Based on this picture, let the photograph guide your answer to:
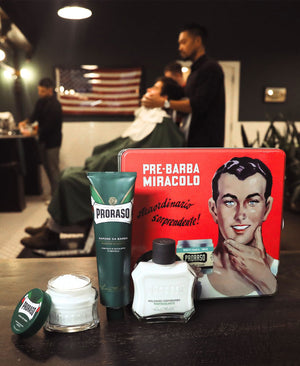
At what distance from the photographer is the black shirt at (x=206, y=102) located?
7.68ft

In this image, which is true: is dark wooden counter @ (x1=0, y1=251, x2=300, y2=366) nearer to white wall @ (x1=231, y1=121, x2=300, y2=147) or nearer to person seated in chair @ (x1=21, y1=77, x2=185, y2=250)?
person seated in chair @ (x1=21, y1=77, x2=185, y2=250)

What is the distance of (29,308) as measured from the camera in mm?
501

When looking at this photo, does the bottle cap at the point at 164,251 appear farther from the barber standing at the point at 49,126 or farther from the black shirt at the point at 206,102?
the barber standing at the point at 49,126

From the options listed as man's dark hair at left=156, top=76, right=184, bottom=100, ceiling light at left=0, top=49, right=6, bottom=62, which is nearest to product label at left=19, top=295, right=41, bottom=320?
man's dark hair at left=156, top=76, right=184, bottom=100

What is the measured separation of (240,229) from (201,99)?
183 cm

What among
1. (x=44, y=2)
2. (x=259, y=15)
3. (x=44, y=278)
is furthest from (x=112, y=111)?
(x=44, y=278)

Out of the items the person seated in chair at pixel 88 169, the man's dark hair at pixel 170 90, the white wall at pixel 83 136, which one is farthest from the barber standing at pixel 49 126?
the man's dark hair at pixel 170 90

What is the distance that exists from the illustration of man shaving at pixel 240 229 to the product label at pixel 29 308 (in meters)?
0.28

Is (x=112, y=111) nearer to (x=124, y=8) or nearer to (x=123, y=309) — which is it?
(x=124, y=8)

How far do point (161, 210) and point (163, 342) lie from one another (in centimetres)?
21

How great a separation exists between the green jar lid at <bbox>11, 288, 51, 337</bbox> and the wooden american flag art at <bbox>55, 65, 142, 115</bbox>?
528cm

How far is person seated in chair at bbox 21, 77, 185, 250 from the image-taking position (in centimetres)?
232

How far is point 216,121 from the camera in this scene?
243 centimetres

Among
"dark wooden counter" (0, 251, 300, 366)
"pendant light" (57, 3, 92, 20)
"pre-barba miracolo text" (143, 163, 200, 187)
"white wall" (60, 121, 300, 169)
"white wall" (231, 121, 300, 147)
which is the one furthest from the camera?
"white wall" (231, 121, 300, 147)
